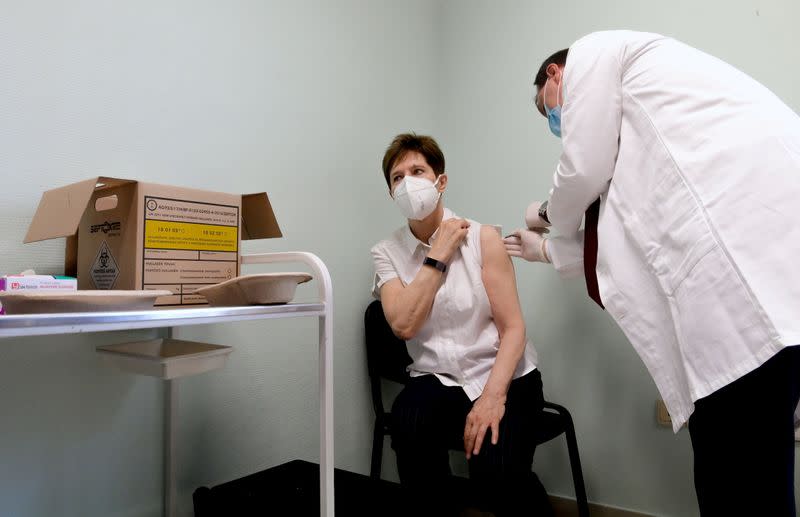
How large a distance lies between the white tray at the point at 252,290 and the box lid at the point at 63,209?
0.83 ft

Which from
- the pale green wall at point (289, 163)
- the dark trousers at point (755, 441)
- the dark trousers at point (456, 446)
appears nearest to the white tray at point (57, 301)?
the pale green wall at point (289, 163)

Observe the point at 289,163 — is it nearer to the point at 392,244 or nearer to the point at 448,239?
the point at 392,244

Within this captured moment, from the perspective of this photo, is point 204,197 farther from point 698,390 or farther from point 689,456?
point 689,456

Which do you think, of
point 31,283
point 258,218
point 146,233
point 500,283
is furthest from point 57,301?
point 500,283

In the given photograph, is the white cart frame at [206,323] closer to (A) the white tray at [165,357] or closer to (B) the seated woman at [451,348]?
(A) the white tray at [165,357]

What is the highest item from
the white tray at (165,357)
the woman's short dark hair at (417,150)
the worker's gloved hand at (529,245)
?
the woman's short dark hair at (417,150)

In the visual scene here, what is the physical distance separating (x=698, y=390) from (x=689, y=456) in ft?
3.14

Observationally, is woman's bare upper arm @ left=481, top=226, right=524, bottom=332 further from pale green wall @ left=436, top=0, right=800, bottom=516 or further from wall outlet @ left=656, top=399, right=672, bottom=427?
wall outlet @ left=656, top=399, right=672, bottom=427

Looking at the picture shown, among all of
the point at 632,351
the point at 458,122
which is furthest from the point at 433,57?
the point at 632,351

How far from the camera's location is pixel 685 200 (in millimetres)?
963

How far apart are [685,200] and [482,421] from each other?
712mm

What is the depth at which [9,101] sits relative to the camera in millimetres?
1150

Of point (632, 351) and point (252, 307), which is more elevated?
point (252, 307)

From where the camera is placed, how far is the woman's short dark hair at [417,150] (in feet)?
5.54
